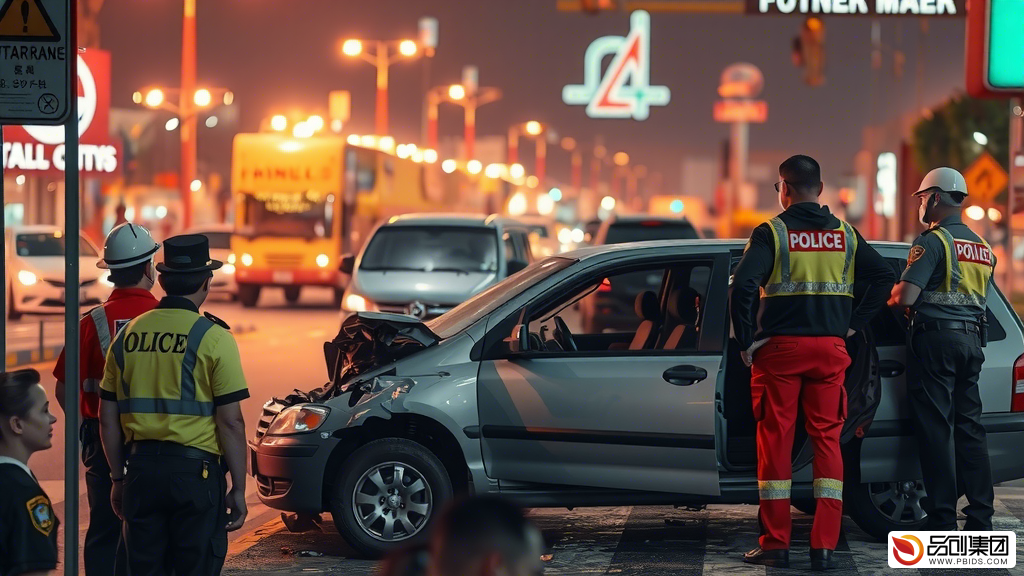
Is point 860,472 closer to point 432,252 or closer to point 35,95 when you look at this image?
point 35,95

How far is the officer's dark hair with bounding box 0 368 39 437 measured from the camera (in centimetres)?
406

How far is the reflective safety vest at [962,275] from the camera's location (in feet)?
24.4

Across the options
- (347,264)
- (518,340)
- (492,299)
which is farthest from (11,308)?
(518,340)

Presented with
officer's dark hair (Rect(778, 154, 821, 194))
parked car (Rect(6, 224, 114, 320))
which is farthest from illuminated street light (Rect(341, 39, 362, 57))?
officer's dark hair (Rect(778, 154, 821, 194))

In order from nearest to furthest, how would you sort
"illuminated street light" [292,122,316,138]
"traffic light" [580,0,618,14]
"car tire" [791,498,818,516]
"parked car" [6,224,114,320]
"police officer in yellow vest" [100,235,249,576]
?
"police officer in yellow vest" [100,235,249,576] → "car tire" [791,498,818,516] → "traffic light" [580,0,618,14] → "parked car" [6,224,114,320] → "illuminated street light" [292,122,316,138]

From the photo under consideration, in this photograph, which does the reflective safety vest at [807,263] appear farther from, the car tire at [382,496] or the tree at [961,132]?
the tree at [961,132]

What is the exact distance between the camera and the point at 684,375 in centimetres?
730

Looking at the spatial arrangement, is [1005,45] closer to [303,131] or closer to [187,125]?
[187,125]

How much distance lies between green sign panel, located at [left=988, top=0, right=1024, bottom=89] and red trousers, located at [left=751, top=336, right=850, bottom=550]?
2.76 metres

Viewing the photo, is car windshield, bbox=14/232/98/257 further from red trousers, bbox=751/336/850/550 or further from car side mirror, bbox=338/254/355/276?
red trousers, bbox=751/336/850/550

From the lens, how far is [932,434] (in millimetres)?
7336

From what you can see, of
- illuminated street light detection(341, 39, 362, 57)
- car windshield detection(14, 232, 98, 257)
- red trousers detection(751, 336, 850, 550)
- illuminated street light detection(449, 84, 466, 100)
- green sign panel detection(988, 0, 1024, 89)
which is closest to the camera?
red trousers detection(751, 336, 850, 550)

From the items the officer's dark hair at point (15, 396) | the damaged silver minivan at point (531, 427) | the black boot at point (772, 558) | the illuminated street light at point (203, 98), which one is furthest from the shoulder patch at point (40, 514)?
the illuminated street light at point (203, 98)

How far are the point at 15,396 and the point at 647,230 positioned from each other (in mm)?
15811
